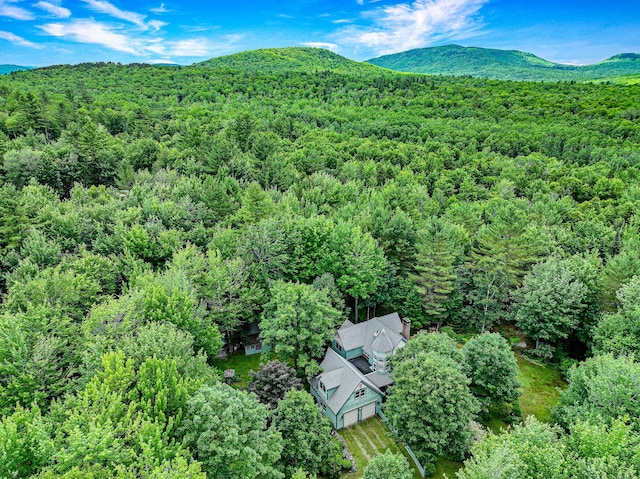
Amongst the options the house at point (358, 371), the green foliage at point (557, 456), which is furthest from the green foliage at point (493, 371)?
the green foliage at point (557, 456)

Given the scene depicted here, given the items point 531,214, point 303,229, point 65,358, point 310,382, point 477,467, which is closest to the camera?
point 477,467

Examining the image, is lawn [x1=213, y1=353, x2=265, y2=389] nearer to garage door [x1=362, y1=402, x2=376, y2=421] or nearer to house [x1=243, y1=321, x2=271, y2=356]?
house [x1=243, y1=321, x2=271, y2=356]

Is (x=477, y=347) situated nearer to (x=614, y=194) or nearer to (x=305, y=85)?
(x=614, y=194)

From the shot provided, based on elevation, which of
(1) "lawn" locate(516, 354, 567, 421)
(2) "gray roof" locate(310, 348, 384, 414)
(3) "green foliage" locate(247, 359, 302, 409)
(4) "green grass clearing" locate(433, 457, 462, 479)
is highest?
(3) "green foliage" locate(247, 359, 302, 409)

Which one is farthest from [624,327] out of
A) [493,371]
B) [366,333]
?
[366,333]

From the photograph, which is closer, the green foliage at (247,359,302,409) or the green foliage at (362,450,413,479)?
the green foliage at (362,450,413,479)

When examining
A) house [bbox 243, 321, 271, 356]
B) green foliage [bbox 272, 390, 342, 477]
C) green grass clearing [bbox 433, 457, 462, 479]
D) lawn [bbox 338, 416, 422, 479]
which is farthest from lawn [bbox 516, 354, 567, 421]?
house [bbox 243, 321, 271, 356]

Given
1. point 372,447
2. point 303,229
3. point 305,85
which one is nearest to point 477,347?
point 372,447
